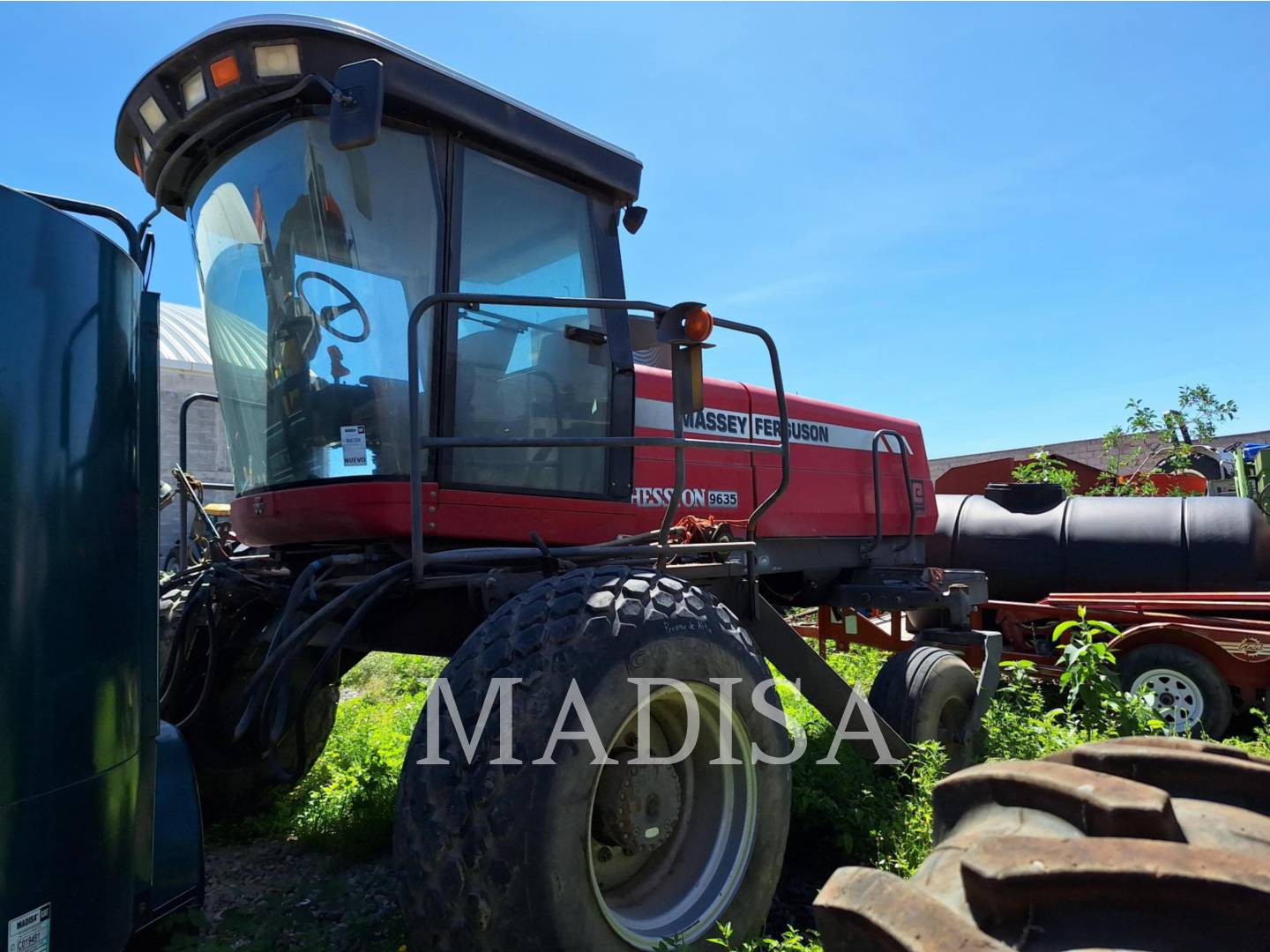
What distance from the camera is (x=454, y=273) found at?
3.06 meters

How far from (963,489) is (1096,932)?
11208 mm

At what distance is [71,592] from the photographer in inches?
63.4

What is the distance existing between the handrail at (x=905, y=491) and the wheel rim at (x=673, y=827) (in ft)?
8.74

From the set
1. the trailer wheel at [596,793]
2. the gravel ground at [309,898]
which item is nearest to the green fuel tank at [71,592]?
the trailer wheel at [596,793]

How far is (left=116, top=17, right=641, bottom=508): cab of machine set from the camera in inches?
116

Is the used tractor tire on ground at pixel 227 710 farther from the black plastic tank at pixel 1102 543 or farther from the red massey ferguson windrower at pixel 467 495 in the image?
the black plastic tank at pixel 1102 543

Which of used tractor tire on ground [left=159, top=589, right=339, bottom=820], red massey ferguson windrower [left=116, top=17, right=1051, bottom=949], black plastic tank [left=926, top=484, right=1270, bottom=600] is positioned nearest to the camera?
red massey ferguson windrower [left=116, top=17, right=1051, bottom=949]

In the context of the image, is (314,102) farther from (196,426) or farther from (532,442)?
(196,426)

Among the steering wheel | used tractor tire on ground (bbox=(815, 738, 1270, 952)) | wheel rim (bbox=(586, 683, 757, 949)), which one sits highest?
the steering wheel

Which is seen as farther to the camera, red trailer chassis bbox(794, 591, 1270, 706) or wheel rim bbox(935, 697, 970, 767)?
red trailer chassis bbox(794, 591, 1270, 706)

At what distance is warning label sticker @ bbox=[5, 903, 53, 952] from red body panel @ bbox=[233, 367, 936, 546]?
154 cm

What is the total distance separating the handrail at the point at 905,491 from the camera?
509 centimetres

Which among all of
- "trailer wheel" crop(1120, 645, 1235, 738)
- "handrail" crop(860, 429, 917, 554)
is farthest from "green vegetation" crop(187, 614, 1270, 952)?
"handrail" crop(860, 429, 917, 554)

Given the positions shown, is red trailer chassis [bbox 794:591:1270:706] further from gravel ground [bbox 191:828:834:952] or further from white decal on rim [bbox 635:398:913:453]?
gravel ground [bbox 191:828:834:952]
